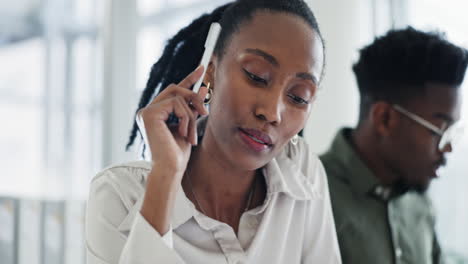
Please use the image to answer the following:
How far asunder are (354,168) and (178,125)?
0.83 m

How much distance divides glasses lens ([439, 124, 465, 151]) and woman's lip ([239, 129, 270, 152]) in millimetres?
833

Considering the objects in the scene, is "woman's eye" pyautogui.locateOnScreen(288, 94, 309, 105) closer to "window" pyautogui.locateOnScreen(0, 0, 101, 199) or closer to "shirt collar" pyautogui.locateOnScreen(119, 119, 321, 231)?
"shirt collar" pyautogui.locateOnScreen(119, 119, 321, 231)

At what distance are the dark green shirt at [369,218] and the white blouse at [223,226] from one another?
0.26m

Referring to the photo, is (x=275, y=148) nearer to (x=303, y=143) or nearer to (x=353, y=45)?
(x=303, y=143)

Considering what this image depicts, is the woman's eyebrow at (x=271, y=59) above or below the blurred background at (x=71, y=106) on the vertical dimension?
above

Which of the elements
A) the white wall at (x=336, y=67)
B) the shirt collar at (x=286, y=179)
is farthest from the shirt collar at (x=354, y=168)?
the white wall at (x=336, y=67)

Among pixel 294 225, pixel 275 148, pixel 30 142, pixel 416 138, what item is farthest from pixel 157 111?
pixel 30 142

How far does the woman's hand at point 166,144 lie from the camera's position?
42.9 inches

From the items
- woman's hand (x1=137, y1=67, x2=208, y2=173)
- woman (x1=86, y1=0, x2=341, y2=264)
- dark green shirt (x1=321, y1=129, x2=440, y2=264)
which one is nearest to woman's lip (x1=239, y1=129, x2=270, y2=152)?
woman (x1=86, y1=0, x2=341, y2=264)

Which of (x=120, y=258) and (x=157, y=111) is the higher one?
(x=157, y=111)

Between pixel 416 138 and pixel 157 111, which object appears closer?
pixel 157 111

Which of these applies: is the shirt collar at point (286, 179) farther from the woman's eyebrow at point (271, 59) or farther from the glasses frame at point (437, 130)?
the glasses frame at point (437, 130)

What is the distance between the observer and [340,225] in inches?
67.2

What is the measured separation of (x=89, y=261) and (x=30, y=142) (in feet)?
4.75
